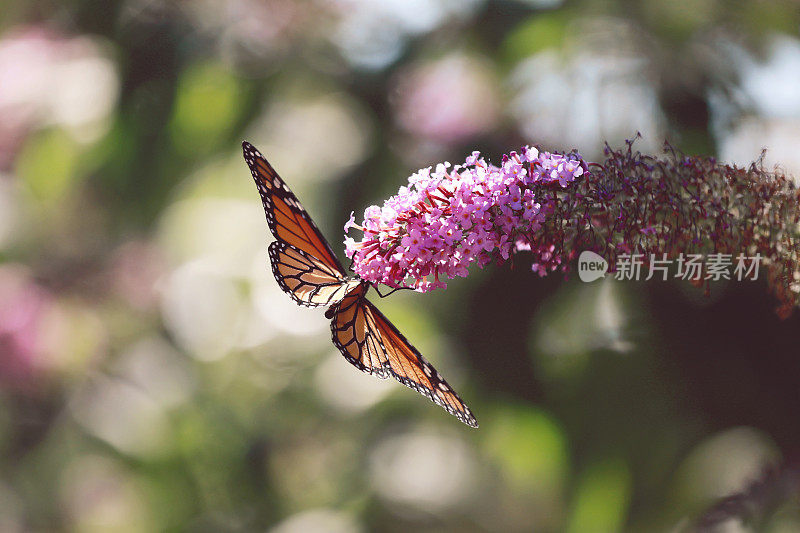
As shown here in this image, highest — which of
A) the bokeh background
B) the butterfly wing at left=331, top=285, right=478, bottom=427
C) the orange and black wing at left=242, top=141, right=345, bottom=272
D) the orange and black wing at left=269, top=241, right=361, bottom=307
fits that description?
the bokeh background

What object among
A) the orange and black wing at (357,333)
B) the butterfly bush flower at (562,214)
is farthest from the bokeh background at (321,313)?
the orange and black wing at (357,333)

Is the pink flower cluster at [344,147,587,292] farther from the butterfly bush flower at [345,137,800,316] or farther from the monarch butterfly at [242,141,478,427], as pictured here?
the monarch butterfly at [242,141,478,427]

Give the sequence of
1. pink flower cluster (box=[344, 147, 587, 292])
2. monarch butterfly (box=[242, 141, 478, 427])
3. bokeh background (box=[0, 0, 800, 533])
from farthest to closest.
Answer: bokeh background (box=[0, 0, 800, 533])
monarch butterfly (box=[242, 141, 478, 427])
pink flower cluster (box=[344, 147, 587, 292])

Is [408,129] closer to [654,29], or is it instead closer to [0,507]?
[654,29]

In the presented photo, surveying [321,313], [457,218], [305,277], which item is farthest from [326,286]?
[321,313]

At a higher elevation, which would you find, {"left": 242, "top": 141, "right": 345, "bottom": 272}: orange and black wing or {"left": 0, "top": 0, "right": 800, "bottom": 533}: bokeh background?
{"left": 0, "top": 0, "right": 800, "bottom": 533}: bokeh background

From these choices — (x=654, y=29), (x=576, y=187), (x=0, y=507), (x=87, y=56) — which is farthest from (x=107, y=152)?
(x=576, y=187)

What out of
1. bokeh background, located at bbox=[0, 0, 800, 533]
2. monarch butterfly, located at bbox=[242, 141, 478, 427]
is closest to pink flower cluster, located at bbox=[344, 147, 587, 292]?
monarch butterfly, located at bbox=[242, 141, 478, 427]

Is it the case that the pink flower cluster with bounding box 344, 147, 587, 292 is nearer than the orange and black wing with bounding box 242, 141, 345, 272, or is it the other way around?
the pink flower cluster with bounding box 344, 147, 587, 292
